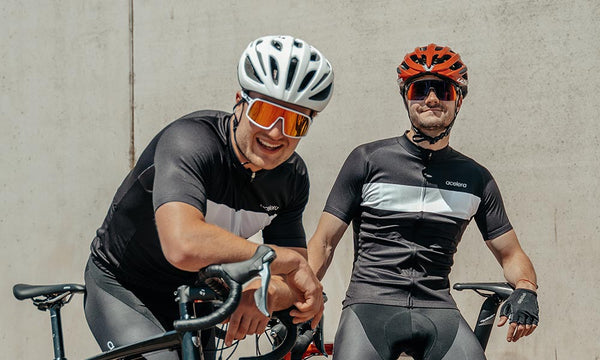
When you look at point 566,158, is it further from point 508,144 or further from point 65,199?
point 65,199

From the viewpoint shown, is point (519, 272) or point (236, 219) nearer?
point (236, 219)

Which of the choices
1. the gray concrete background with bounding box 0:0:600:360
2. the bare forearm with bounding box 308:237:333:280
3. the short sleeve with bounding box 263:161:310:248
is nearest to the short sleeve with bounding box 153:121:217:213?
the short sleeve with bounding box 263:161:310:248

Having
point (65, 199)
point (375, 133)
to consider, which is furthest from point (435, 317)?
point (65, 199)

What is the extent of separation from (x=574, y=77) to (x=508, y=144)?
550 millimetres

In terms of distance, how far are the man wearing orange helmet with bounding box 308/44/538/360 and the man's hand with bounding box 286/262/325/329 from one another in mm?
1320

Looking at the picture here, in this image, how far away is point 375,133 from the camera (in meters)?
5.58

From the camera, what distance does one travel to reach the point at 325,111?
574 cm

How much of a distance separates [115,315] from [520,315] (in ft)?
5.73

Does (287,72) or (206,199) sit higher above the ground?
(287,72)

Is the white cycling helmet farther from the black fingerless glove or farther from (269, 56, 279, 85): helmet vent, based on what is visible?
the black fingerless glove

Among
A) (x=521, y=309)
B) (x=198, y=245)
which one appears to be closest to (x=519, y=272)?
(x=521, y=309)

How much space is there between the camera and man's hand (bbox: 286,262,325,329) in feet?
7.80

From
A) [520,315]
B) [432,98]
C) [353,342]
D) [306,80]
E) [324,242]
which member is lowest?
[353,342]

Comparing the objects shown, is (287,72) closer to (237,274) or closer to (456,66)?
(237,274)
